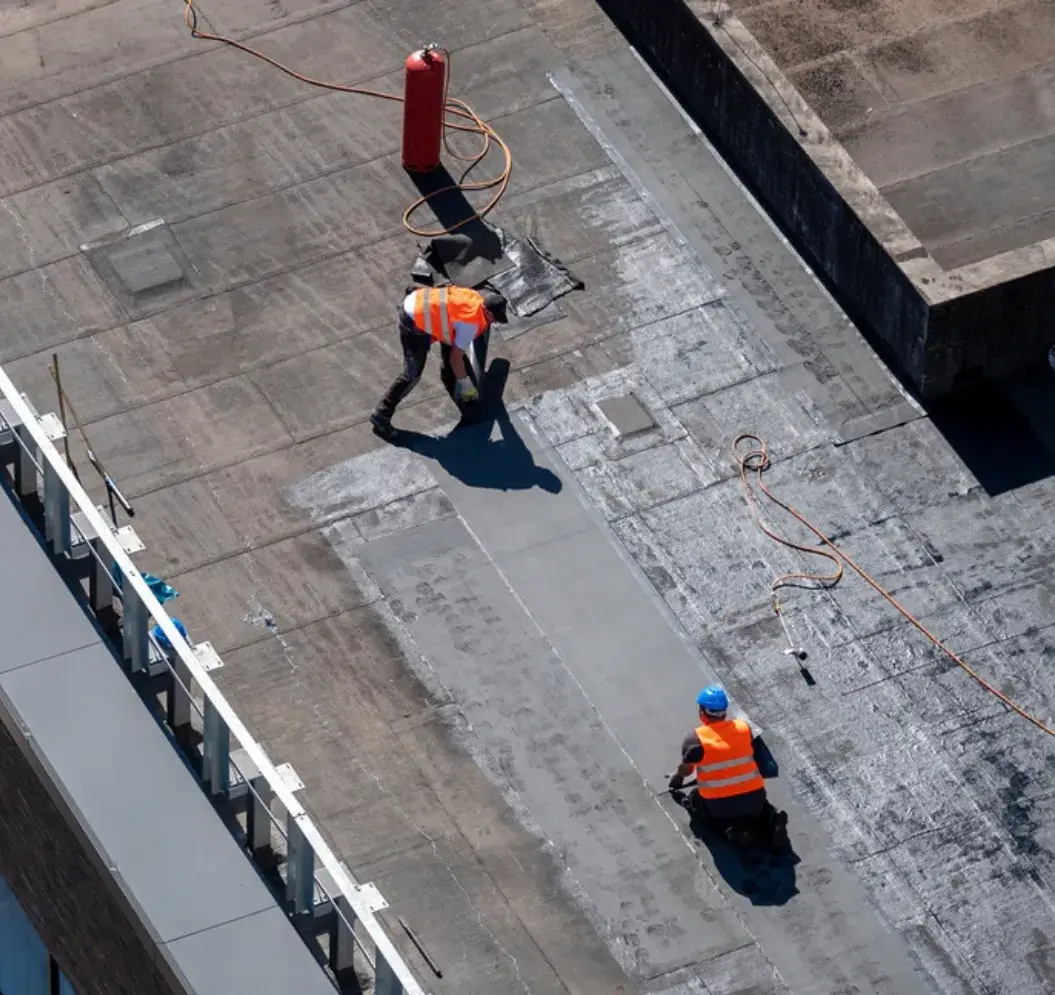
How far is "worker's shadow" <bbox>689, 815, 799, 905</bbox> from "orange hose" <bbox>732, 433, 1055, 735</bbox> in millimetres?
2267

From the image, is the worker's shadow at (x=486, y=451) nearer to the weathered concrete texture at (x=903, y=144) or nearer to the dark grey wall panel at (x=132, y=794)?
the weathered concrete texture at (x=903, y=144)

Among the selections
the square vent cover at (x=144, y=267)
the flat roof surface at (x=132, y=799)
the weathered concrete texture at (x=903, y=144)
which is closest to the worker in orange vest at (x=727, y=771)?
the weathered concrete texture at (x=903, y=144)

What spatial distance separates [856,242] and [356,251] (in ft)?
15.4

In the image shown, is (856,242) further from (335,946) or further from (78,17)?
(335,946)

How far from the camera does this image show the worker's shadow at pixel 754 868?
19.3 metres

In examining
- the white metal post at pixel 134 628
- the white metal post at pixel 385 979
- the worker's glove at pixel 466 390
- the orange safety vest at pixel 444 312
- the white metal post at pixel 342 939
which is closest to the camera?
the white metal post at pixel 385 979

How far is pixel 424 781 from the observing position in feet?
65.5

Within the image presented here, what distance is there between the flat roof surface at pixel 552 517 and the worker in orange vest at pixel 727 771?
391 mm

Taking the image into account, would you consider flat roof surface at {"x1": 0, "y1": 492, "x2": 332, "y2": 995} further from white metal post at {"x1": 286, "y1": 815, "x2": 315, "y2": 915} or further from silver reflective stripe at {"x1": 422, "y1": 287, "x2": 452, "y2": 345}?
silver reflective stripe at {"x1": 422, "y1": 287, "x2": 452, "y2": 345}

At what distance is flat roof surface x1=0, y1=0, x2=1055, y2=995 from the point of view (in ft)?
63.5

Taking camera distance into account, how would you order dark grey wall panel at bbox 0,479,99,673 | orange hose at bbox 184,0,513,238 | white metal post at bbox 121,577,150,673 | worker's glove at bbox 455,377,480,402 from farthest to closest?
orange hose at bbox 184,0,513,238
worker's glove at bbox 455,377,480,402
dark grey wall panel at bbox 0,479,99,673
white metal post at bbox 121,577,150,673

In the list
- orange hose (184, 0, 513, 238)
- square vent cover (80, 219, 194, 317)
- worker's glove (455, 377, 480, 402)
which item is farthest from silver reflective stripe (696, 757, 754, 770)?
square vent cover (80, 219, 194, 317)

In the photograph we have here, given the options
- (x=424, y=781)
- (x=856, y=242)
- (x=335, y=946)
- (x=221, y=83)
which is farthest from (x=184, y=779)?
(x=221, y=83)

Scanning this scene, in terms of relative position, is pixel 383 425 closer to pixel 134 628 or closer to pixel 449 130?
pixel 449 130
